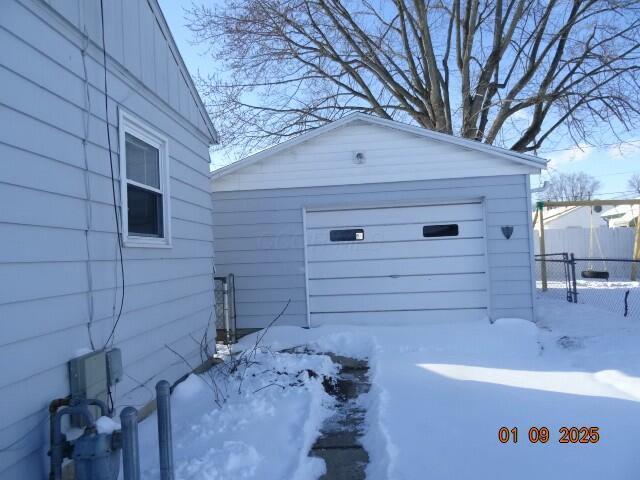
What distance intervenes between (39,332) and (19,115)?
1.30 m

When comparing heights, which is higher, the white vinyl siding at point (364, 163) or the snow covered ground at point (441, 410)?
the white vinyl siding at point (364, 163)

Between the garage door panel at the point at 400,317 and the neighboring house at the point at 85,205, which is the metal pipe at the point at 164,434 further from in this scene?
the garage door panel at the point at 400,317

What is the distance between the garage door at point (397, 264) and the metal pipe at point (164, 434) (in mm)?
5404

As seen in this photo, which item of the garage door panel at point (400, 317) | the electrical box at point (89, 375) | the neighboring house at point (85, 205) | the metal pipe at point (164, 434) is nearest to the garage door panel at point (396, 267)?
the garage door panel at point (400, 317)

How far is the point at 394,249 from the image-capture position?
26.1 feet

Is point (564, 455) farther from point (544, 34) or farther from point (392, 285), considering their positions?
point (544, 34)

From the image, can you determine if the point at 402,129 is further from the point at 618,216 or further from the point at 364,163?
the point at 618,216

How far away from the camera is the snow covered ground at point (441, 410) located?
3078 millimetres

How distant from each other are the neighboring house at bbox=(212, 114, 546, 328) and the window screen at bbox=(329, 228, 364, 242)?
0.06ft

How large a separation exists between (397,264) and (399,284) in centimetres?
35

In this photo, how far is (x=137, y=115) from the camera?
4.29 meters

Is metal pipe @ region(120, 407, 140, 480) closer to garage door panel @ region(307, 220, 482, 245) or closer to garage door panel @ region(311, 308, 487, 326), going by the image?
garage door panel @ region(311, 308, 487, 326)

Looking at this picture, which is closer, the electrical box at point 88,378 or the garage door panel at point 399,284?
the electrical box at point 88,378

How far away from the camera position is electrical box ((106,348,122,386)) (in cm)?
342
